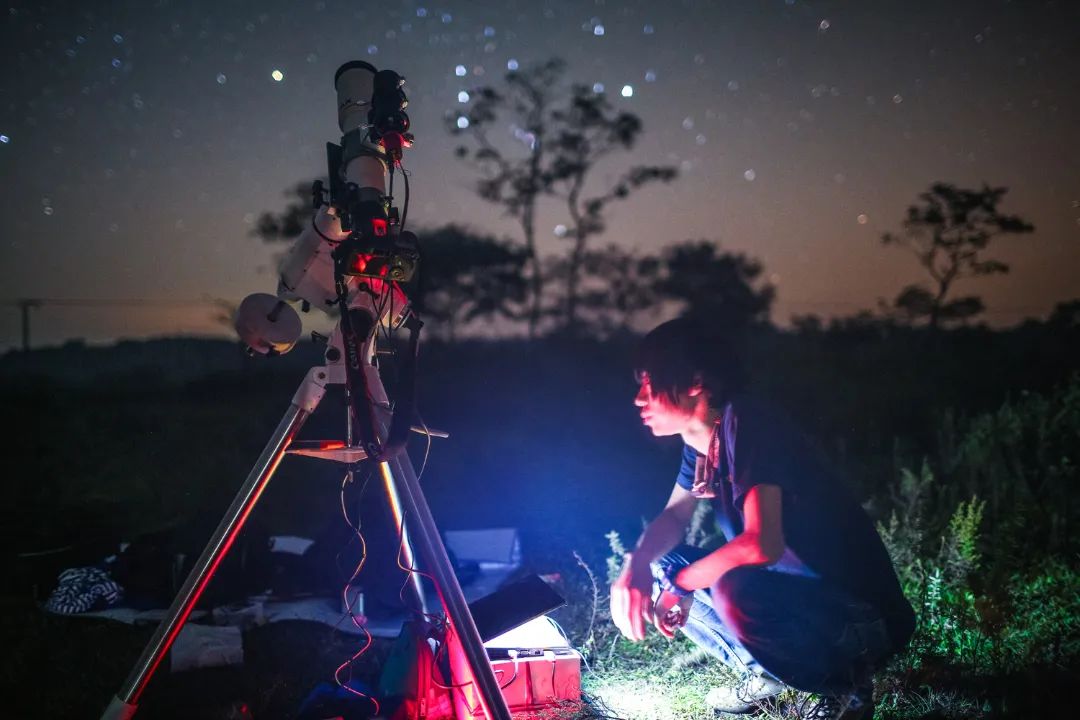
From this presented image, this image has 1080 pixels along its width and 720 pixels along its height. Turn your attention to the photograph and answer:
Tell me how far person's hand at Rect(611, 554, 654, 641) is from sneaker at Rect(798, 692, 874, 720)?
63 centimetres

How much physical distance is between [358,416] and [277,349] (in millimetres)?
494

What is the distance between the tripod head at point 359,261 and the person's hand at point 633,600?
878mm

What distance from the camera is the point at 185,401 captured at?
940 centimetres

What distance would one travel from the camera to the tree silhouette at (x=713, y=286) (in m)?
13.4

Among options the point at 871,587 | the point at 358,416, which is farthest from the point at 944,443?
the point at 358,416

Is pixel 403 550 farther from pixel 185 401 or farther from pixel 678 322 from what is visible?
pixel 185 401

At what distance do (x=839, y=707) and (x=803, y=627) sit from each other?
1.18 ft

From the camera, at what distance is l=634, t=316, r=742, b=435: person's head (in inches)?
91.1

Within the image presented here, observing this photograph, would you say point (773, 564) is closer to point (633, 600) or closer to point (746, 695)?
point (633, 600)

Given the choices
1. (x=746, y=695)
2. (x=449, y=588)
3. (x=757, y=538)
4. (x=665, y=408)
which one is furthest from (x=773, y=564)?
(x=449, y=588)

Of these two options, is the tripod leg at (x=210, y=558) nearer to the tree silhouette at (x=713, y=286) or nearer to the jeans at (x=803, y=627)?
the jeans at (x=803, y=627)

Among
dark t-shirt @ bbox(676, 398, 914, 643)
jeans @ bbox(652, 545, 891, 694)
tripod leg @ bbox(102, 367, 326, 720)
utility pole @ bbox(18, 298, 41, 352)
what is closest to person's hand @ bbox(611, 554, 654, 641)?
jeans @ bbox(652, 545, 891, 694)

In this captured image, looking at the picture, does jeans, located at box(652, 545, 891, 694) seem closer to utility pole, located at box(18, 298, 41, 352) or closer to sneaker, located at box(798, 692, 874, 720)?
sneaker, located at box(798, 692, 874, 720)

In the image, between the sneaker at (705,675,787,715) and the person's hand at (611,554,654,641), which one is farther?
the sneaker at (705,675,787,715)
